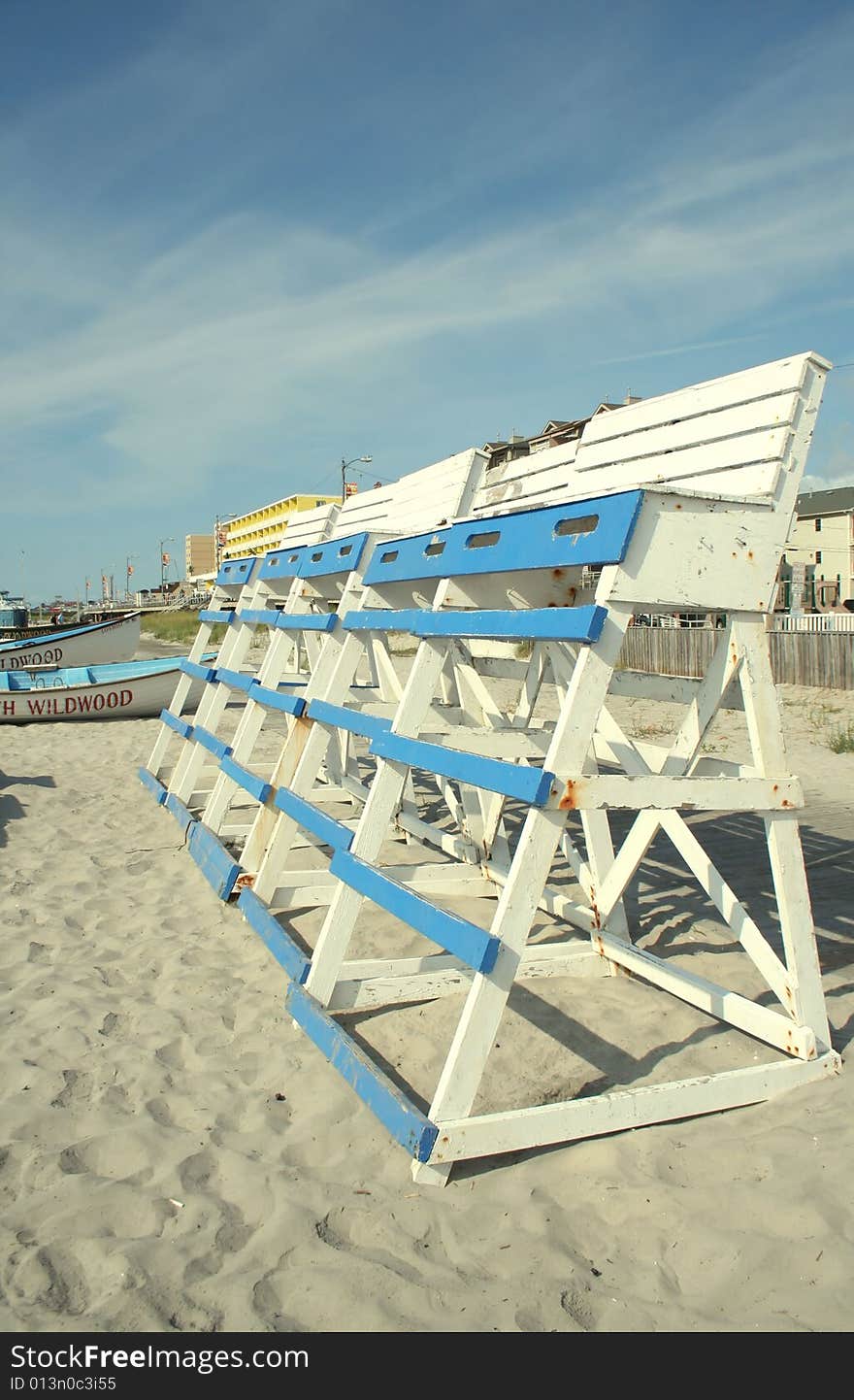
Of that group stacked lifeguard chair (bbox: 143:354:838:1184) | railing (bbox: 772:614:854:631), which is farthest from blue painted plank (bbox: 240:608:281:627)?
railing (bbox: 772:614:854:631)

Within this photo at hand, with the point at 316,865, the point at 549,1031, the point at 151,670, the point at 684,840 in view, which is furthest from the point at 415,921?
the point at 151,670

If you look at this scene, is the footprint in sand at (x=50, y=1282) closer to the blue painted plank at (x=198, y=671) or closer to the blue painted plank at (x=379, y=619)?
the blue painted plank at (x=379, y=619)

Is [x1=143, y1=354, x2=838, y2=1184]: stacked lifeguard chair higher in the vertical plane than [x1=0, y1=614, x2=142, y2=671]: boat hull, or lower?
higher

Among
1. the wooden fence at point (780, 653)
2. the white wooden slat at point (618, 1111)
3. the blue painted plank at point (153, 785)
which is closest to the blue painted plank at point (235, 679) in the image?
the blue painted plank at point (153, 785)

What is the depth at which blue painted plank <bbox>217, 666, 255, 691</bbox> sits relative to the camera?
5.68 meters

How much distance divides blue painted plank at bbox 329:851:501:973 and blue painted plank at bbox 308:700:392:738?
0.51 metres

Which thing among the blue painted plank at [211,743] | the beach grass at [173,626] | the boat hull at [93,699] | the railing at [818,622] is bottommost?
the beach grass at [173,626]

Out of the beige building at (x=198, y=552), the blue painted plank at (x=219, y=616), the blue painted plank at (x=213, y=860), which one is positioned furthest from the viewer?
the beige building at (x=198, y=552)

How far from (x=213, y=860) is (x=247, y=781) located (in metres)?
0.70

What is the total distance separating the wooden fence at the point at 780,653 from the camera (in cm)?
1498

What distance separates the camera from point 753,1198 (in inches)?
93.7

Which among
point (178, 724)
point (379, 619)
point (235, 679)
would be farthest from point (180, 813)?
point (379, 619)

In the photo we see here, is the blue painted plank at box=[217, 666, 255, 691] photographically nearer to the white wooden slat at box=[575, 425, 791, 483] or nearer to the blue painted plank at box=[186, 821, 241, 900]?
the blue painted plank at box=[186, 821, 241, 900]

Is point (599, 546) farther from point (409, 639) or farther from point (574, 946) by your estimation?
point (409, 639)
